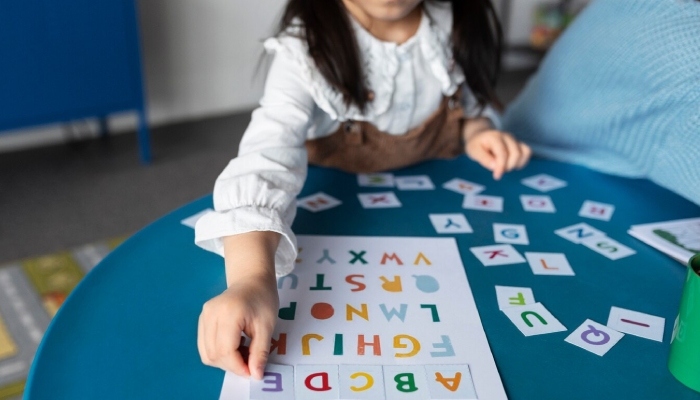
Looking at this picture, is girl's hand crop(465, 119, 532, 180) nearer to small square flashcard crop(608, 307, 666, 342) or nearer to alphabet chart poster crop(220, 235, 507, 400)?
alphabet chart poster crop(220, 235, 507, 400)

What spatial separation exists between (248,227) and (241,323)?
0.14 m

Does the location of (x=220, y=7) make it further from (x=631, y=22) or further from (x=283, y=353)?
(x=283, y=353)

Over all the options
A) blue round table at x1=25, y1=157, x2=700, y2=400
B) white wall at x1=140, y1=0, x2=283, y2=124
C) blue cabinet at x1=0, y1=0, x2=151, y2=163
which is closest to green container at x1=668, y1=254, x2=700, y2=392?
blue round table at x1=25, y1=157, x2=700, y2=400

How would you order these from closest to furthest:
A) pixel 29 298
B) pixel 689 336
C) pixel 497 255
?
pixel 689 336, pixel 497 255, pixel 29 298

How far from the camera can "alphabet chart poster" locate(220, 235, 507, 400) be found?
0.56 meters

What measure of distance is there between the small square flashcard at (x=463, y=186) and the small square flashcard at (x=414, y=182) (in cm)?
2

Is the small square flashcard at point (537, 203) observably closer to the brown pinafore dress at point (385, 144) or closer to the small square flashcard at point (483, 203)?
the small square flashcard at point (483, 203)

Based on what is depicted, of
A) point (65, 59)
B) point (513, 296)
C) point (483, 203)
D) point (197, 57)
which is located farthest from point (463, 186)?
point (197, 57)

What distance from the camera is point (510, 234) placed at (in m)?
0.82

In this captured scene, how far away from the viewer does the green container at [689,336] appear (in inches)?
21.4

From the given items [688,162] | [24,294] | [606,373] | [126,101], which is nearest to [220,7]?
[126,101]

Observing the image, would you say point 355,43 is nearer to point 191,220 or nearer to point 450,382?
point 191,220

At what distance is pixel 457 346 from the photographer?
62 centimetres

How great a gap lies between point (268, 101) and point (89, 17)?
1.60 metres
